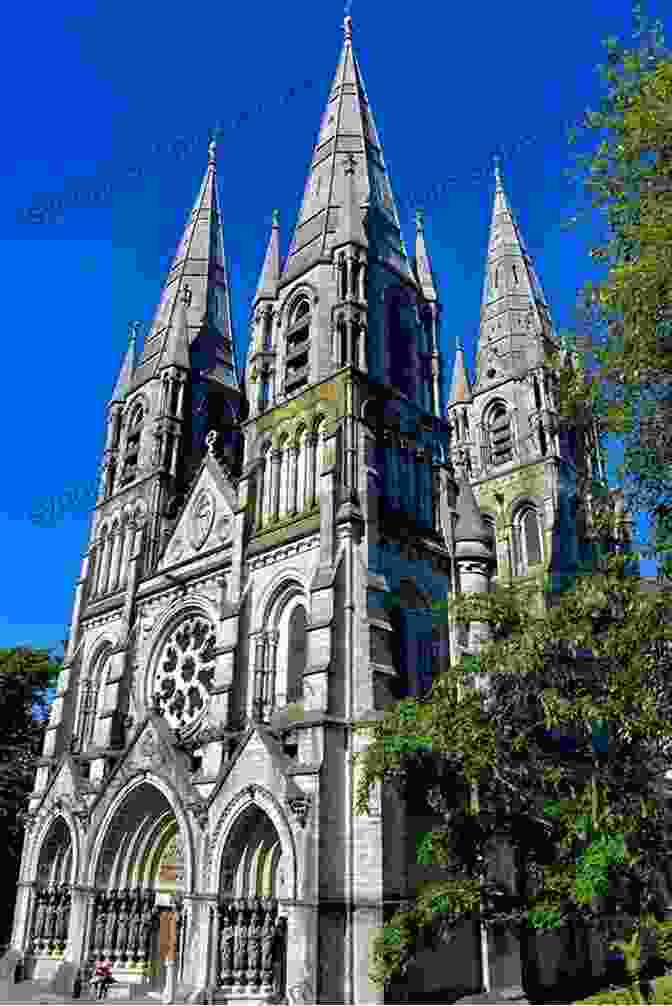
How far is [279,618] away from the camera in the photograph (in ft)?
79.7

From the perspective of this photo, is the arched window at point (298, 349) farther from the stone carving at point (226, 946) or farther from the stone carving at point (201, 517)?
the stone carving at point (226, 946)

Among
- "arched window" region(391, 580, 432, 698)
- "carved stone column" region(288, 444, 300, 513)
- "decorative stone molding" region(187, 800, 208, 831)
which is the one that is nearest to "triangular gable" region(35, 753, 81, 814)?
"decorative stone molding" region(187, 800, 208, 831)

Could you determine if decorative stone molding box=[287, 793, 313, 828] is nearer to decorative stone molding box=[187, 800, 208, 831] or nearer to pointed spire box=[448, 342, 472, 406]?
decorative stone molding box=[187, 800, 208, 831]

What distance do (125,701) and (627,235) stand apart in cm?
2192

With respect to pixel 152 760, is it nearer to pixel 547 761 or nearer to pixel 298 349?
pixel 547 761

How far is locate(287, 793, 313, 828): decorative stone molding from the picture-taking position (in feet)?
62.0

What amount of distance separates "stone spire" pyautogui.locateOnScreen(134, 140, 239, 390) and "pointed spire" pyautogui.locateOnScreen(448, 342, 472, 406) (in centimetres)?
1182

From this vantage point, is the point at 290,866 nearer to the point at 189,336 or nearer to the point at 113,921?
the point at 113,921

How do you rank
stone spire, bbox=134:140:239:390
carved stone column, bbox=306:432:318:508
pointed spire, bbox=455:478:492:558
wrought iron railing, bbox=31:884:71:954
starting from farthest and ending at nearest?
1. stone spire, bbox=134:140:239:390
2. wrought iron railing, bbox=31:884:71:954
3. carved stone column, bbox=306:432:318:508
4. pointed spire, bbox=455:478:492:558

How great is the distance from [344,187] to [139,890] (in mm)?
24437

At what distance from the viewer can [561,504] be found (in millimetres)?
36594

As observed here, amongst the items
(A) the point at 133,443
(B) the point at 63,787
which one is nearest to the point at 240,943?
(B) the point at 63,787

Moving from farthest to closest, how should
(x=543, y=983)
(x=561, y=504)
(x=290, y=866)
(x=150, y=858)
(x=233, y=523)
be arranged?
(x=561, y=504)
(x=233, y=523)
(x=150, y=858)
(x=543, y=983)
(x=290, y=866)

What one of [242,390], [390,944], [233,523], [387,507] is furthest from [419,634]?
[242,390]
